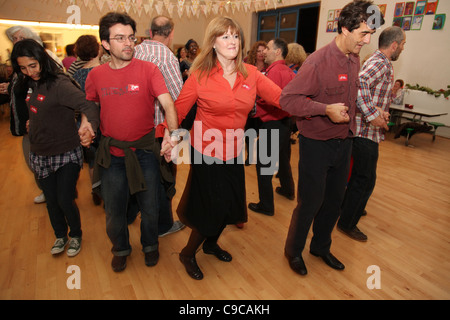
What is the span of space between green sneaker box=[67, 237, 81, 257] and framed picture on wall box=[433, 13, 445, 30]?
796 centimetres

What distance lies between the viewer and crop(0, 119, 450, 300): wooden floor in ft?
6.54

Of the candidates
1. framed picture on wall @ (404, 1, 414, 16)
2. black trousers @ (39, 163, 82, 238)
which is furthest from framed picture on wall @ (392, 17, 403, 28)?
black trousers @ (39, 163, 82, 238)

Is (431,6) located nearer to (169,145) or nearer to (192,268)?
(169,145)

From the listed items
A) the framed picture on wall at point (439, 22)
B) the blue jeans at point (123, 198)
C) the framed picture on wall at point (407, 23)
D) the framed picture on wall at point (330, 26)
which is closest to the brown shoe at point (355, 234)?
the blue jeans at point (123, 198)

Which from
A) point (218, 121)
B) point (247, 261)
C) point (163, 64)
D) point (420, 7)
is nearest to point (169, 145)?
point (218, 121)

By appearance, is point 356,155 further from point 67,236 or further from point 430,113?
point 430,113

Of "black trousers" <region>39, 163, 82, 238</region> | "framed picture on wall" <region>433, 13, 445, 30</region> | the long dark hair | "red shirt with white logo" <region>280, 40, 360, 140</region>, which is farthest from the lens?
"framed picture on wall" <region>433, 13, 445, 30</region>

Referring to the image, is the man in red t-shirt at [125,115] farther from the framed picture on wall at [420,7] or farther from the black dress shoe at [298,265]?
the framed picture on wall at [420,7]

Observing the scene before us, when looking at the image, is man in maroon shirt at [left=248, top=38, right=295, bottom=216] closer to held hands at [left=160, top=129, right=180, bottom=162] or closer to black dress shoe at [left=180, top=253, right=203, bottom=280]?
black dress shoe at [left=180, top=253, right=203, bottom=280]

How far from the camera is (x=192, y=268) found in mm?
2109

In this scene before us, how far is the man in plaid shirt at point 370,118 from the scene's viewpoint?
7.09ft

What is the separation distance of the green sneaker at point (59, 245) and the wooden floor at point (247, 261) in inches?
2.3

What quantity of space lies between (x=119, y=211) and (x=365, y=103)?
1.92 meters

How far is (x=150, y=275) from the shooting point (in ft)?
6.97
